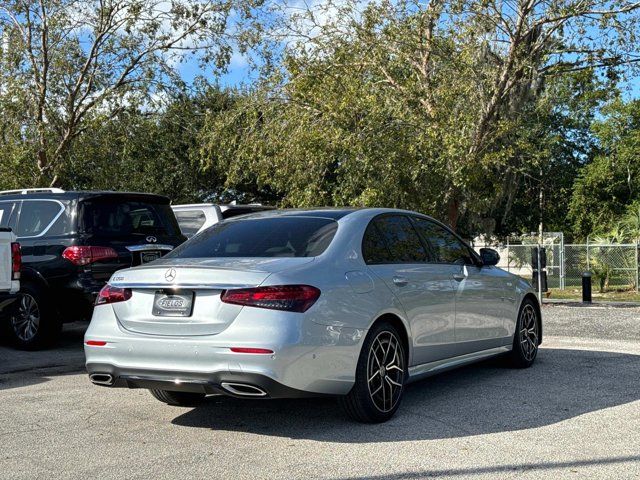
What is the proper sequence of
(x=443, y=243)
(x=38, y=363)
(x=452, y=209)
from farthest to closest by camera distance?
(x=452, y=209), (x=38, y=363), (x=443, y=243)

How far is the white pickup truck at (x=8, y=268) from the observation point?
28.1 ft

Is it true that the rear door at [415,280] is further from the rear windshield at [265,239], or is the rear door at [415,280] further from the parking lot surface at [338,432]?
the parking lot surface at [338,432]

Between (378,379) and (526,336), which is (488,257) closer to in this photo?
(526,336)

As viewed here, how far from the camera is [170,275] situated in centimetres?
576

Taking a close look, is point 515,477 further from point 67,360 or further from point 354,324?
point 67,360

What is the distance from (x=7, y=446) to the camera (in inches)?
219

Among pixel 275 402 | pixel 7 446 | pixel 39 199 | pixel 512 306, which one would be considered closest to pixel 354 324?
pixel 275 402

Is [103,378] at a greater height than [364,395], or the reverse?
[103,378]

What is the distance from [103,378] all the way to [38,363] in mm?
3795

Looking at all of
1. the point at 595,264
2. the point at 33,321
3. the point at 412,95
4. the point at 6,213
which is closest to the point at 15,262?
the point at 33,321

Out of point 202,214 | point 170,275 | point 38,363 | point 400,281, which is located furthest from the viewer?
point 202,214

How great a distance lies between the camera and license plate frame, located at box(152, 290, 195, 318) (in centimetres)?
564

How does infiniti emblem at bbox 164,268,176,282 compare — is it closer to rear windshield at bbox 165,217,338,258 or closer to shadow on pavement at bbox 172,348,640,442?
rear windshield at bbox 165,217,338,258

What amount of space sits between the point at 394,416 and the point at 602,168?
36.1 metres
